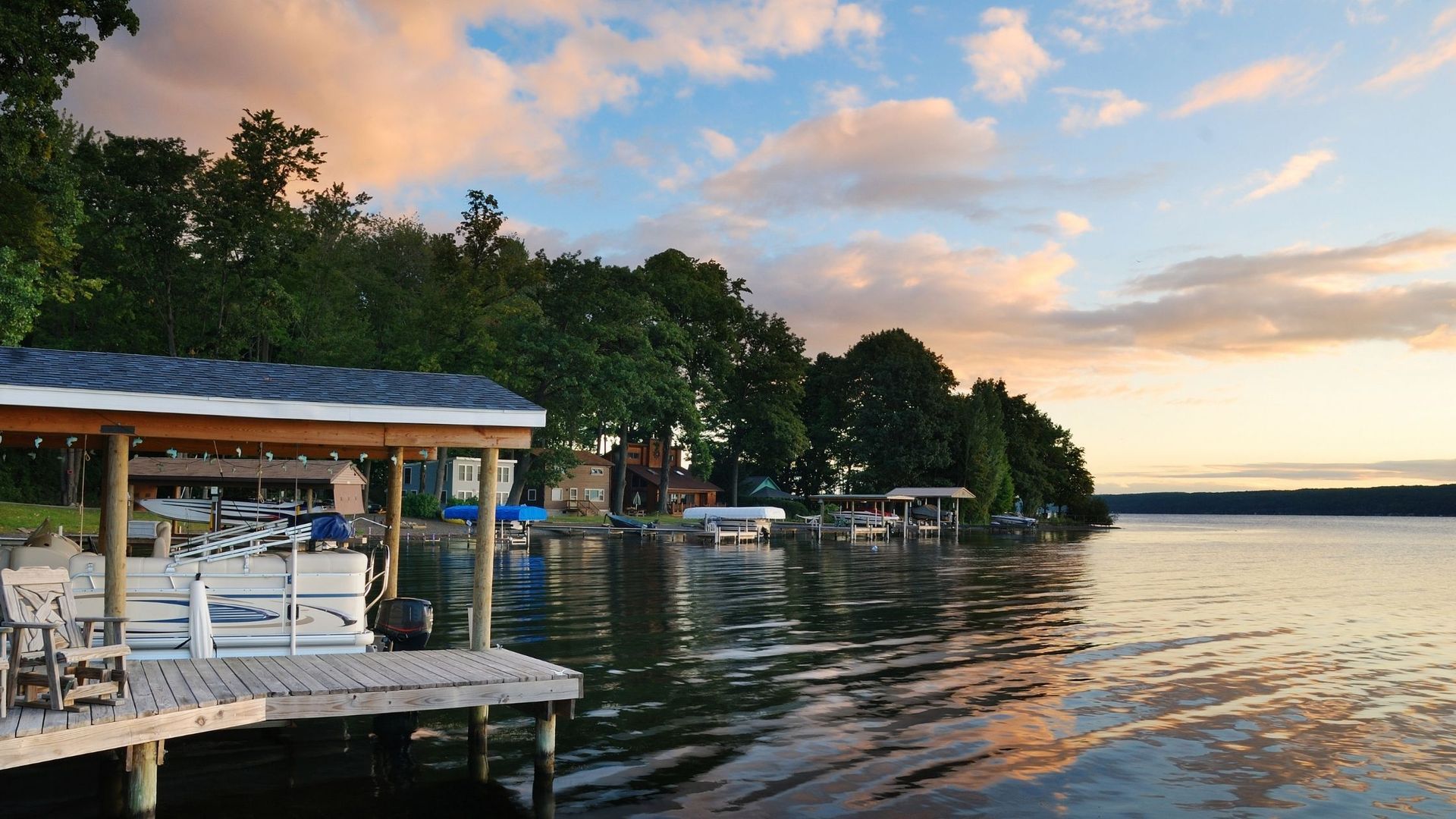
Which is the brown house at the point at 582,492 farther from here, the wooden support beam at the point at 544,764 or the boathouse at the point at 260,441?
the wooden support beam at the point at 544,764

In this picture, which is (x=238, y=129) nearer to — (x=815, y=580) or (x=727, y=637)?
(x=815, y=580)

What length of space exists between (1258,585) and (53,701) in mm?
37346

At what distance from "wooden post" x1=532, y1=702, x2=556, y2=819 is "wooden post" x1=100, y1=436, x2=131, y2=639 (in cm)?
493

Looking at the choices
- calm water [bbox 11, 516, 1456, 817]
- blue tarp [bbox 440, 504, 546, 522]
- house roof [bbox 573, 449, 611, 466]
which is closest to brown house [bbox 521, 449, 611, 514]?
house roof [bbox 573, 449, 611, 466]

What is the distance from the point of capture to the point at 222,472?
29375mm

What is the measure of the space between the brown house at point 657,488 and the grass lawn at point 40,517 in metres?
55.4

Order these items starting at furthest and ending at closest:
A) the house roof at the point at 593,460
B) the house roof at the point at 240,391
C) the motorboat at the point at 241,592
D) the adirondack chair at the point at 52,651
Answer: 1. the house roof at the point at 593,460
2. the motorboat at the point at 241,592
3. the house roof at the point at 240,391
4. the adirondack chair at the point at 52,651

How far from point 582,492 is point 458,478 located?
52.6 ft

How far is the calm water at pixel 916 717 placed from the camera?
10.3 metres

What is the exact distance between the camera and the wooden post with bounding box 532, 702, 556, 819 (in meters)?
10.3

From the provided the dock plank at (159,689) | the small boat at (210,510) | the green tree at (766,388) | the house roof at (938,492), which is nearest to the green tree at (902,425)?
the green tree at (766,388)

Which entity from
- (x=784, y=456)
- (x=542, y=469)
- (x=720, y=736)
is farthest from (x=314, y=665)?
(x=784, y=456)

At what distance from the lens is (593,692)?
1504 cm

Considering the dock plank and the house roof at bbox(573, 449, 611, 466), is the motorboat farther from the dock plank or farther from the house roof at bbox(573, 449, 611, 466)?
the house roof at bbox(573, 449, 611, 466)
